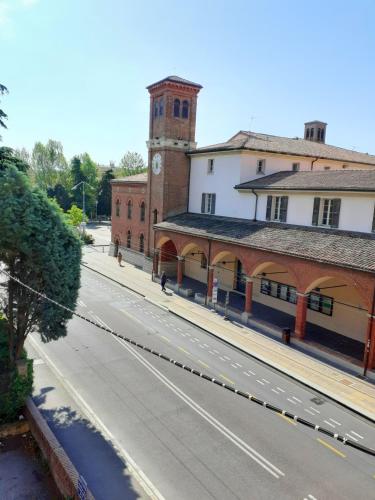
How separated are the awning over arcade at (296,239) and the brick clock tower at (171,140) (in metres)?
4.86

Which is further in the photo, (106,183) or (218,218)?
(106,183)

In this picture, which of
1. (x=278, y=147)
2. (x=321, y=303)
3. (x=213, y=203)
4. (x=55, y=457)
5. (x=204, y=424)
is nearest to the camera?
(x=55, y=457)

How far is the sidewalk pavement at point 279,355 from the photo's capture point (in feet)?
52.7

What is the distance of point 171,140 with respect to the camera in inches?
1368

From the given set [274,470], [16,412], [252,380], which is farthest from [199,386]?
[16,412]

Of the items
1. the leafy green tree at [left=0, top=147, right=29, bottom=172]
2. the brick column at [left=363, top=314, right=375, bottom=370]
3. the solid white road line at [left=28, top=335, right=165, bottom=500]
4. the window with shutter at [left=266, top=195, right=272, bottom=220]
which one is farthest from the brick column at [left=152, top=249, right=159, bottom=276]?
the leafy green tree at [left=0, top=147, right=29, bottom=172]

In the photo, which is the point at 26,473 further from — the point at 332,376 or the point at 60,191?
the point at 60,191

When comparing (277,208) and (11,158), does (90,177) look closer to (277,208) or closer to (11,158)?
(277,208)

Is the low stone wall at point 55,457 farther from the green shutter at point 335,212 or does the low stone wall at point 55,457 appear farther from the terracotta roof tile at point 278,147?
the terracotta roof tile at point 278,147

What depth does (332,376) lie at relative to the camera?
17797 millimetres

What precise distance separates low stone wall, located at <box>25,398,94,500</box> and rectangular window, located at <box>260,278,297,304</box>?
60.5ft

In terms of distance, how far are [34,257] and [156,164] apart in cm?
2496

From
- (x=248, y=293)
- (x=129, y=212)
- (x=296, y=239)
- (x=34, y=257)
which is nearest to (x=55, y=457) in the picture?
(x=34, y=257)

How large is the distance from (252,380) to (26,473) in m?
9.69
